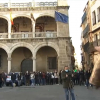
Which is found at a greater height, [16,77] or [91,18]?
[91,18]

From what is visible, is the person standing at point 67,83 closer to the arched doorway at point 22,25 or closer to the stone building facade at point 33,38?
the stone building facade at point 33,38

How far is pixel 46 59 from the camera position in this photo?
87.0 ft

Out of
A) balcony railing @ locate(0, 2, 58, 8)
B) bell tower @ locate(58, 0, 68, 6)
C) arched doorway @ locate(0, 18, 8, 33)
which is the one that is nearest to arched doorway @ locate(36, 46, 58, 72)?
arched doorway @ locate(0, 18, 8, 33)

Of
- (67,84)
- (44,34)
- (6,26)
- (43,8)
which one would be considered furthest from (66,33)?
(67,84)

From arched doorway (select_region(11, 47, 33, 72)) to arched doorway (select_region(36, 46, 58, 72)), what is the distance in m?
1.14

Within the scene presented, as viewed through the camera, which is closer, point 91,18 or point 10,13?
point 10,13

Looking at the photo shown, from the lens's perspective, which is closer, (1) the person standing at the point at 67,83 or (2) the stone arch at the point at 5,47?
(1) the person standing at the point at 67,83

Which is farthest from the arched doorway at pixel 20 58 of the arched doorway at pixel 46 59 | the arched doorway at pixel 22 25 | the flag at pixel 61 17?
the flag at pixel 61 17

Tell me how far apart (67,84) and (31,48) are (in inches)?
649

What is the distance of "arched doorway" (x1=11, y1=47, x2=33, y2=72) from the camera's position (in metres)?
26.4

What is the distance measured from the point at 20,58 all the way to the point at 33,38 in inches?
161

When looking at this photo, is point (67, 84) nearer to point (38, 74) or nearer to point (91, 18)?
point (38, 74)

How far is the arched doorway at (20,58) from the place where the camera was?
26.4 metres

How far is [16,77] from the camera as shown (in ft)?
63.9
